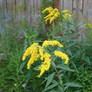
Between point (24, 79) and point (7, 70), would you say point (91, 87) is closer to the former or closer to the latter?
point (24, 79)

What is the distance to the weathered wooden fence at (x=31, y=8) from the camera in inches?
182

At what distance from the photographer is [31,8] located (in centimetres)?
523

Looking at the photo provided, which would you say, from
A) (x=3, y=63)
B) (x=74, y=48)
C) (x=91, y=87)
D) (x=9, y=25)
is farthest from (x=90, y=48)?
(x=9, y=25)

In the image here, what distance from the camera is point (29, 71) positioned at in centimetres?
299

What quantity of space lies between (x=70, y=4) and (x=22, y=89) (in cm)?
247

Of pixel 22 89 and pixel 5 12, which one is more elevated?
pixel 5 12

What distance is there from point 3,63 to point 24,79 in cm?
90

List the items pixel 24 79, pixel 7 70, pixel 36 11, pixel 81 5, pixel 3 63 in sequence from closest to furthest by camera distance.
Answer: pixel 24 79 → pixel 7 70 → pixel 3 63 → pixel 81 5 → pixel 36 11

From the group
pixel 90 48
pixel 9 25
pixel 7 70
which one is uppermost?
pixel 9 25

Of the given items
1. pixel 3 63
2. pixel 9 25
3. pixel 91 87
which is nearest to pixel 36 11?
pixel 9 25

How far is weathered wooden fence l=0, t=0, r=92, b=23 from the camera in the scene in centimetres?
463

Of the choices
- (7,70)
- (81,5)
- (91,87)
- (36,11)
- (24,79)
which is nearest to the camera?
(91,87)

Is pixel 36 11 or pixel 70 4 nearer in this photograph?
pixel 70 4

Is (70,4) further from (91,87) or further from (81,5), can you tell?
(91,87)
